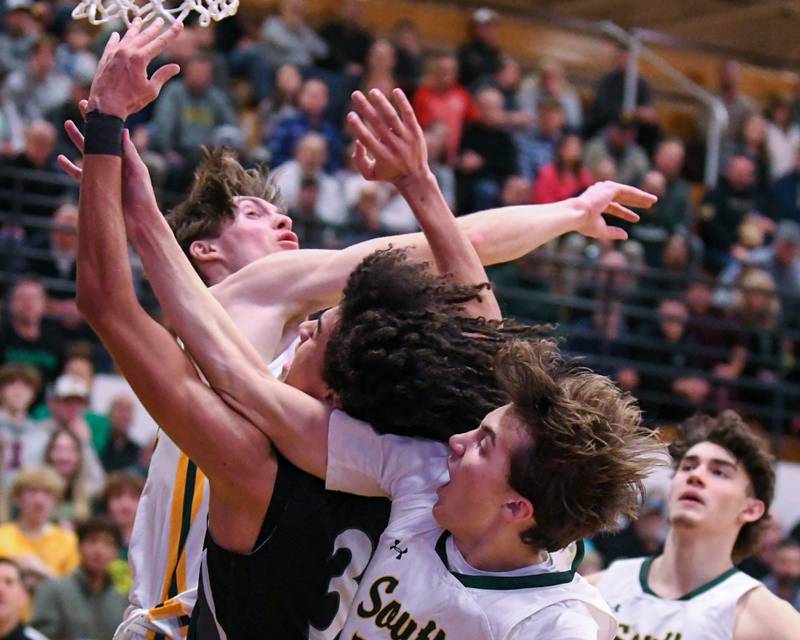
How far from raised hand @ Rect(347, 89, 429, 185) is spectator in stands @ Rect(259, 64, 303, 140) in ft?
24.6

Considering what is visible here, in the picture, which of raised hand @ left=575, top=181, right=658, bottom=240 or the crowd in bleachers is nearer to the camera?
raised hand @ left=575, top=181, right=658, bottom=240

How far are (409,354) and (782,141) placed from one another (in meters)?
11.1

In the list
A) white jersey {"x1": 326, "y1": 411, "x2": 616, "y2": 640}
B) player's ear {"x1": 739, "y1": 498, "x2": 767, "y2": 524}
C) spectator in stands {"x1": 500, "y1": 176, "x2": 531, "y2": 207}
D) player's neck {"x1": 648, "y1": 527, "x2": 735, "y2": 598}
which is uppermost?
white jersey {"x1": 326, "y1": 411, "x2": 616, "y2": 640}

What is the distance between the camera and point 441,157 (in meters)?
10.6

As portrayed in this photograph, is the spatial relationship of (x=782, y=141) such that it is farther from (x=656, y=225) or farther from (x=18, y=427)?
(x=18, y=427)

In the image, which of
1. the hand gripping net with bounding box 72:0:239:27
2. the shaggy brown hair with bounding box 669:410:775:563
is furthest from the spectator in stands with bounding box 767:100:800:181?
the hand gripping net with bounding box 72:0:239:27

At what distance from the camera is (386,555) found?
2.79m

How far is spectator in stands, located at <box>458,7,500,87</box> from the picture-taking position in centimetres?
1196

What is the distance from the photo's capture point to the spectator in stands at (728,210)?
458 inches

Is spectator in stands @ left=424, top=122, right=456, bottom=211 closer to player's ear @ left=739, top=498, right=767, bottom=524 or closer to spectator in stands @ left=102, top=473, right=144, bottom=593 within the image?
spectator in stands @ left=102, top=473, right=144, bottom=593

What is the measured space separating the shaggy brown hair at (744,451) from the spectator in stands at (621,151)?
7032 mm

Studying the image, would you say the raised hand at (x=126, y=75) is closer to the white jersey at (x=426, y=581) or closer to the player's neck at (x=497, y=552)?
the white jersey at (x=426, y=581)

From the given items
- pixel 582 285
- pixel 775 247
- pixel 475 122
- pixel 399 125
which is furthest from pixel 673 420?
pixel 399 125

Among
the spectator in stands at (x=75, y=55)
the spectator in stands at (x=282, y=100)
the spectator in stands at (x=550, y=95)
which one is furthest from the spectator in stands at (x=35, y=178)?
the spectator in stands at (x=550, y=95)
